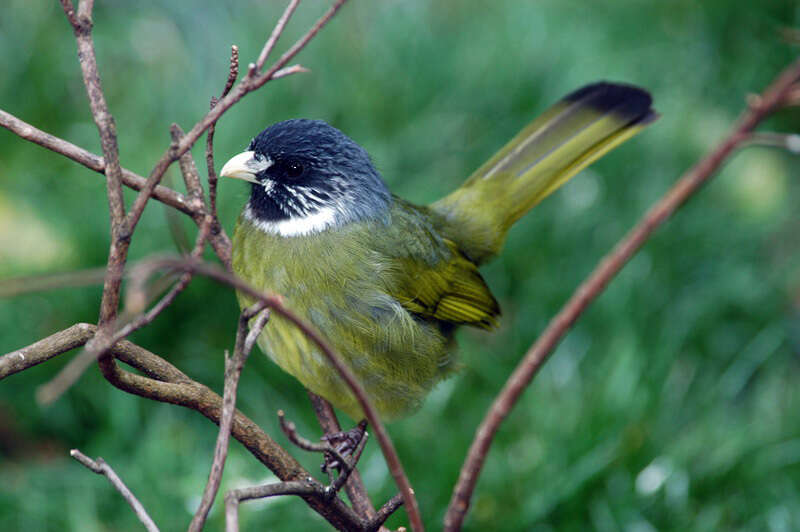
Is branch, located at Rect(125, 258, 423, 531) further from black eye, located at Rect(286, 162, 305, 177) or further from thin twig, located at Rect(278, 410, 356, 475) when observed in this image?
black eye, located at Rect(286, 162, 305, 177)

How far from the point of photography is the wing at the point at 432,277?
3078mm

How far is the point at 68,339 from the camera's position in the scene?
1518mm

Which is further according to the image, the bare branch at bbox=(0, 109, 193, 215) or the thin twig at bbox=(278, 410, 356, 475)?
the bare branch at bbox=(0, 109, 193, 215)

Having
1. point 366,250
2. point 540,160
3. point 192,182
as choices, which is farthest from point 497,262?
point 192,182

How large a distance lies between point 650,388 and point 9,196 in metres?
3.20

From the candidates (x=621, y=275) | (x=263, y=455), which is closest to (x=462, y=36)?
(x=621, y=275)

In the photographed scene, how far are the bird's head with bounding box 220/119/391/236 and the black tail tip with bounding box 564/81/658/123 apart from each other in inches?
35.4

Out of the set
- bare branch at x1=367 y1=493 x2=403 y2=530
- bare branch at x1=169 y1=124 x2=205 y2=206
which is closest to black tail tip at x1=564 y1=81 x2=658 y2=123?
bare branch at x1=169 y1=124 x2=205 y2=206

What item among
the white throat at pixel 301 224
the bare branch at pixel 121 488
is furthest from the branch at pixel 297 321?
the white throat at pixel 301 224

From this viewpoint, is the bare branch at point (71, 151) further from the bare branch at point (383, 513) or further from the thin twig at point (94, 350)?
the bare branch at point (383, 513)

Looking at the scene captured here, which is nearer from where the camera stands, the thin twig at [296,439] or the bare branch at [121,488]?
→ the thin twig at [296,439]

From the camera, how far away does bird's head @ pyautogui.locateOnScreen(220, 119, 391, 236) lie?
9.04 ft

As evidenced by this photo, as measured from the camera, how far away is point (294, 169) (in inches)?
112

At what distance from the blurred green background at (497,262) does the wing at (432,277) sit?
0.74m
